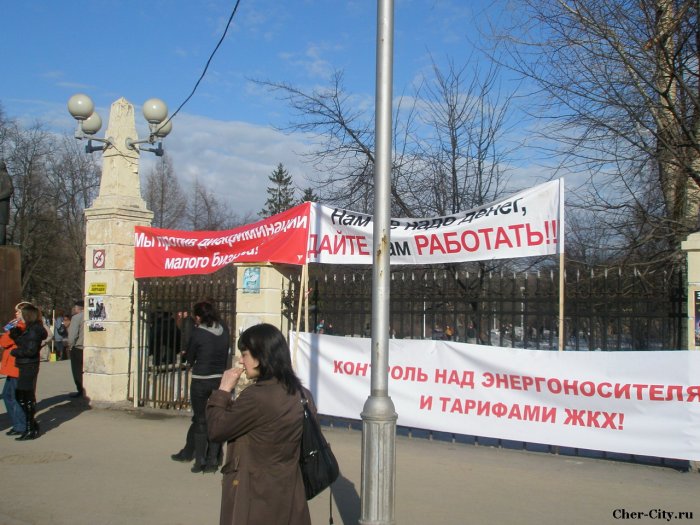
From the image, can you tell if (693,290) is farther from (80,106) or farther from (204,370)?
(80,106)

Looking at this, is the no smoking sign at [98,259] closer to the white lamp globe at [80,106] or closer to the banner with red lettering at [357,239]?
the banner with red lettering at [357,239]

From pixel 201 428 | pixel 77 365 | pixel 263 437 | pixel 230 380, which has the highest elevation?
pixel 230 380

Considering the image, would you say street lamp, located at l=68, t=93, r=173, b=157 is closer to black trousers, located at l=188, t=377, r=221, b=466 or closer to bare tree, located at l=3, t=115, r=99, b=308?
black trousers, located at l=188, t=377, r=221, b=466

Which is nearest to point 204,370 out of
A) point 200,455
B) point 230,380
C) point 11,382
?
point 200,455

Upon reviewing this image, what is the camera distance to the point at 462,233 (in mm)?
8547

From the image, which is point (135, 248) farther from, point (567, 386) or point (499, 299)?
point (567, 386)

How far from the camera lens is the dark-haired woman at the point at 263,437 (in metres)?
3.64

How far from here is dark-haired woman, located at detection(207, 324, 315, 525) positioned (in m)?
3.64

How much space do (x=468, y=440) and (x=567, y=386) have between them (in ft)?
6.56

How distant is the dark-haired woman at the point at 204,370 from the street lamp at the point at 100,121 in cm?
505

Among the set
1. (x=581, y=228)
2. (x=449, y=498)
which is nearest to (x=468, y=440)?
(x=449, y=498)

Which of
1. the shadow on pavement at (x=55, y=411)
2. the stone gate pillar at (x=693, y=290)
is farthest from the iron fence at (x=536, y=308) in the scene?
the shadow on pavement at (x=55, y=411)

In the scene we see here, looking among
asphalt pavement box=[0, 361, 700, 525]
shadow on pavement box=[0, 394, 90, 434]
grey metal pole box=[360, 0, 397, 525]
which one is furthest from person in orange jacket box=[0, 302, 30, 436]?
grey metal pole box=[360, 0, 397, 525]

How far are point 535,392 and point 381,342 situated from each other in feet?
12.1
